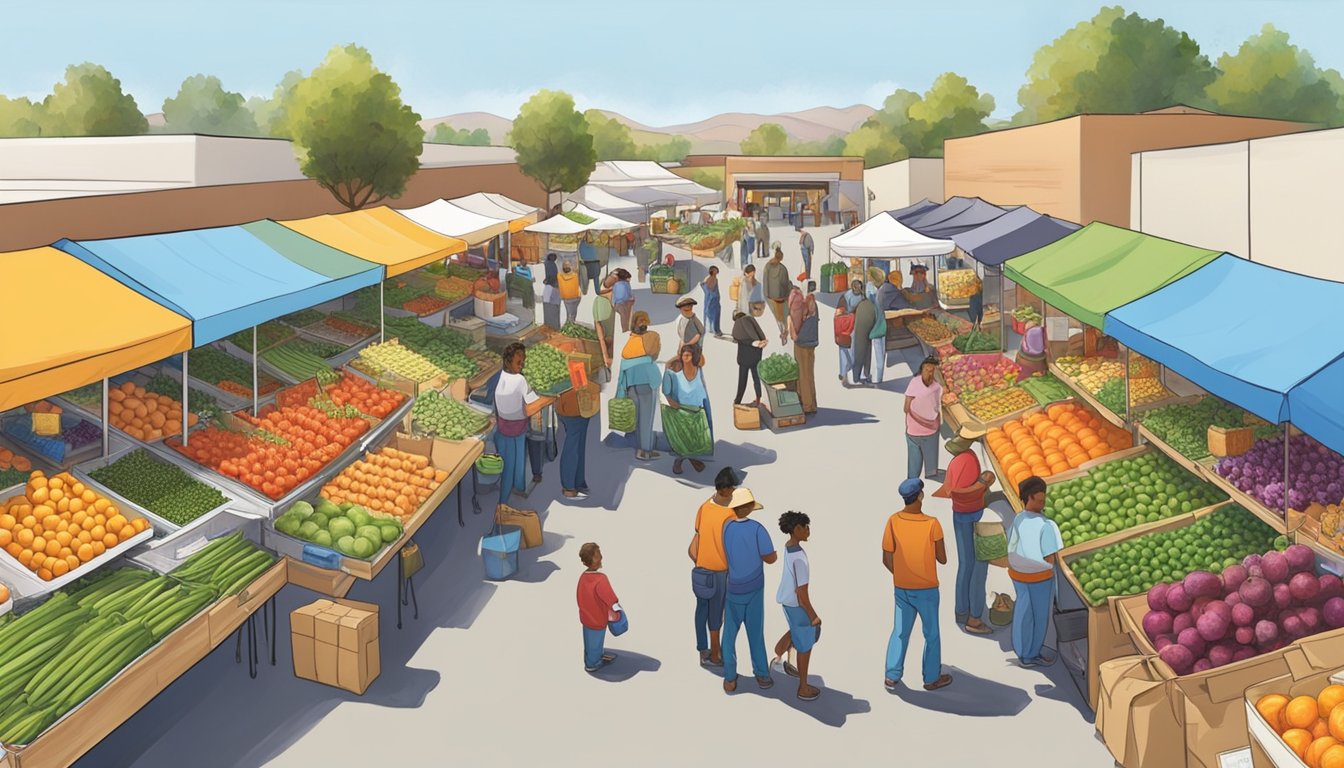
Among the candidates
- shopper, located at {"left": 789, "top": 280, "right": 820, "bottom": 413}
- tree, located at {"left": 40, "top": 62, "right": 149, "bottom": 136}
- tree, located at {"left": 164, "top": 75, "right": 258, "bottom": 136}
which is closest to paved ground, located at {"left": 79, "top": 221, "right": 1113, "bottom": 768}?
shopper, located at {"left": 789, "top": 280, "right": 820, "bottom": 413}

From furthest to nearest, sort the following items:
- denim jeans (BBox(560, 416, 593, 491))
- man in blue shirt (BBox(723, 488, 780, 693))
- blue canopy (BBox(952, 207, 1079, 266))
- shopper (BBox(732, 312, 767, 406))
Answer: blue canopy (BBox(952, 207, 1079, 266)), shopper (BBox(732, 312, 767, 406)), denim jeans (BBox(560, 416, 593, 491)), man in blue shirt (BBox(723, 488, 780, 693))

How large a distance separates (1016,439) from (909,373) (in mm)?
7449

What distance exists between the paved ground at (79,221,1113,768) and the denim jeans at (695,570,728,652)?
0.20 meters

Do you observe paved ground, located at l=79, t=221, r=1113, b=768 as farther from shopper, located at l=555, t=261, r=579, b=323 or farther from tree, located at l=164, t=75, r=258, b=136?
tree, located at l=164, t=75, r=258, b=136

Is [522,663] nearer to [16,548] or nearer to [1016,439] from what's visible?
[16,548]

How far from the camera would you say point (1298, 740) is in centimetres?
503

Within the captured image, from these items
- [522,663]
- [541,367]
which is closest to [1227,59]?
[541,367]

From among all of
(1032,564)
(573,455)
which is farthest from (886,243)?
(1032,564)

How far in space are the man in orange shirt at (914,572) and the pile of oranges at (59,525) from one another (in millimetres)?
4753

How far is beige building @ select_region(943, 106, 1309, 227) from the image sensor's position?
909 inches

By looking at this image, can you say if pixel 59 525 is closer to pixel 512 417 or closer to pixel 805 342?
pixel 512 417

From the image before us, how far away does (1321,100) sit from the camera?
83.8 metres

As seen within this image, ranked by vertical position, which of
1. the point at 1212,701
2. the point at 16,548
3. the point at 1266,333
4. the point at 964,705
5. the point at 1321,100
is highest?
the point at 1321,100

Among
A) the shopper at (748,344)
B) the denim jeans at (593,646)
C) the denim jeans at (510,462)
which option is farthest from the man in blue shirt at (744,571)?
the shopper at (748,344)
